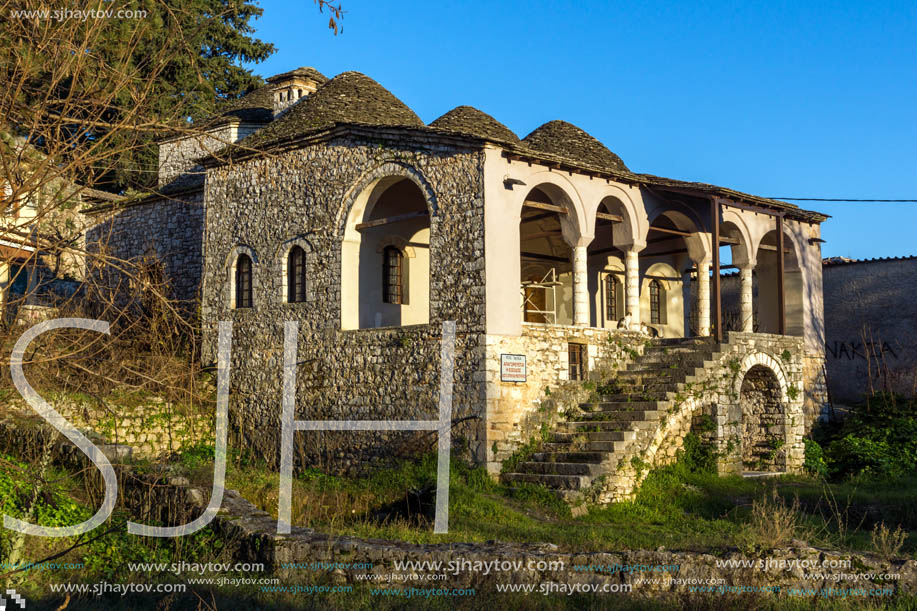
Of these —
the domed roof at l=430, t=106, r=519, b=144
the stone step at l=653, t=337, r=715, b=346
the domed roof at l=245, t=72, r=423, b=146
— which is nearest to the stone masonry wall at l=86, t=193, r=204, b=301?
the domed roof at l=245, t=72, r=423, b=146

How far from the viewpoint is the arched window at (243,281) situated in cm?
1742

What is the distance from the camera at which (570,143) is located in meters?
18.2

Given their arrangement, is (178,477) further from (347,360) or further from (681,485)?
(681,485)

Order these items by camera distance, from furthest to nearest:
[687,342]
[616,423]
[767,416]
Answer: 1. [767,416]
2. [687,342]
3. [616,423]

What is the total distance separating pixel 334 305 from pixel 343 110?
393 cm

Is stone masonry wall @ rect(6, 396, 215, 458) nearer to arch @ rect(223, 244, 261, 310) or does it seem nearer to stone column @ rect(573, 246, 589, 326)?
arch @ rect(223, 244, 261, 310)

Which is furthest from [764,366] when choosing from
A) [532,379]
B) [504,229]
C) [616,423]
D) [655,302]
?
[504,229]

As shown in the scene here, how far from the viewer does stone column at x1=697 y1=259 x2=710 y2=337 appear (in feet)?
59.6

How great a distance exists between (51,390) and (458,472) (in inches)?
293

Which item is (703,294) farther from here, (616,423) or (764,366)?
(616,423)

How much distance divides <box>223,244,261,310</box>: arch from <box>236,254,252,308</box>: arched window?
7cm

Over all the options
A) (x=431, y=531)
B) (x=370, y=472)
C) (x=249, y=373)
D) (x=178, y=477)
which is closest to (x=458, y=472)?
(x=370, y=472)

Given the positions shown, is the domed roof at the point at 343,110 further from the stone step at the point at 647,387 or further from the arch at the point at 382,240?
the stone step at the point at 647,387

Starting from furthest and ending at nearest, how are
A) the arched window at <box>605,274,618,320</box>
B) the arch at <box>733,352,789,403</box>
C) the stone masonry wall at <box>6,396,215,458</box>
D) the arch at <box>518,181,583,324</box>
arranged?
1. the arched window at <box>605,274,618,320</box>
2. the arch at <box>518,181,583,324</box>
3. the arch at <box>733,352,789,403</box>
4. the stone masonry wall at <box>6,396,215,458</box>
